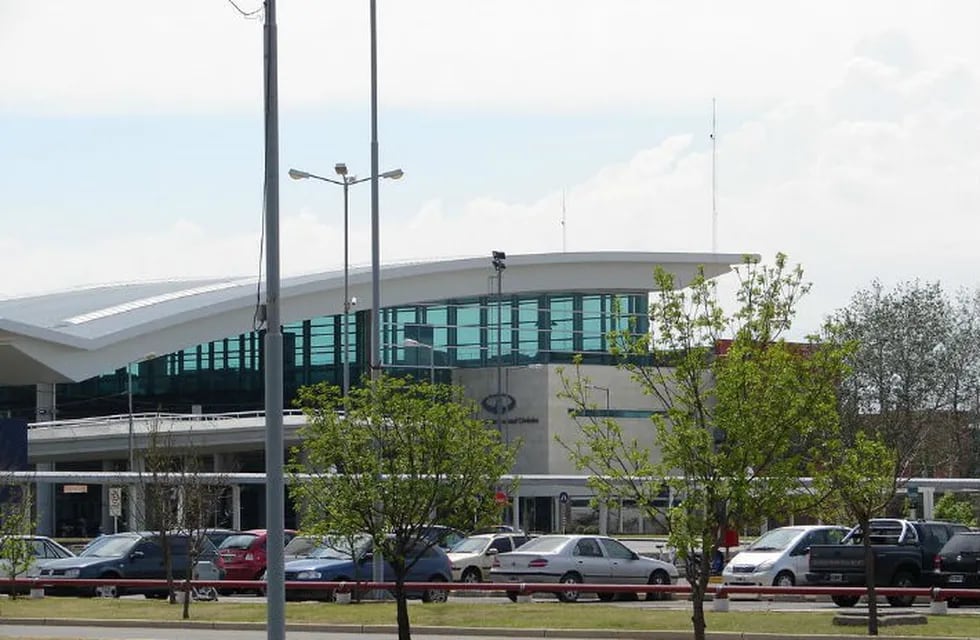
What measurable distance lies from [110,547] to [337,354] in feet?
139

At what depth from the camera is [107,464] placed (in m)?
78.9

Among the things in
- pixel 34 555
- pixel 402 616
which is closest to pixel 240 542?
pixel 34 555

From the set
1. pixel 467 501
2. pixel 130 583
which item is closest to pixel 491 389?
pixel 130 583

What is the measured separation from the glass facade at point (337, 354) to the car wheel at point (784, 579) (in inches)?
1723

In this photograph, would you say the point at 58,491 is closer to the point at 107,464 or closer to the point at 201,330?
the point at 107,464

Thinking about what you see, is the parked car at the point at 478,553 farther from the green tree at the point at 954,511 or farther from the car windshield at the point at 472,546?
the green tree at the point at 954,511

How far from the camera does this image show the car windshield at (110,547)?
38.3 meters

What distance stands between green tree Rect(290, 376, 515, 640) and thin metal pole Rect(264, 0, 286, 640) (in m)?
4.01

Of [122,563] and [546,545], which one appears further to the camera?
[122,563]

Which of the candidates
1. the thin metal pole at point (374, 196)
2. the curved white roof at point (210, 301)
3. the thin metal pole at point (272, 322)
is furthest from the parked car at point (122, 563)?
the curved white roof at point (210, 301)

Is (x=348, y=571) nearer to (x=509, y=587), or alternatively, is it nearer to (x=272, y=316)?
(x=509, y=587)

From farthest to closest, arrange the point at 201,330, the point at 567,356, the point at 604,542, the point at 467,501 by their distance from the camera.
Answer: the point at 567,356, the point at 201,330, the point at 604,542, the point at 467,501

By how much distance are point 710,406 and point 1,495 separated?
26.6 meters

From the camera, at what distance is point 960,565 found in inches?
1296
